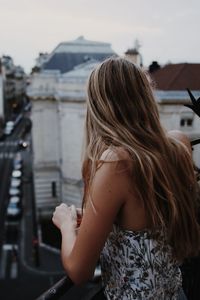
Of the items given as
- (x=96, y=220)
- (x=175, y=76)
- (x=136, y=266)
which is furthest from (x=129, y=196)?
(x=175, y=76)

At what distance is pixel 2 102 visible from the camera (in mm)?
51688

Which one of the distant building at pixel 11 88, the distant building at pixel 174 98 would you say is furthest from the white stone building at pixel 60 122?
the distant building at pixel 11 88

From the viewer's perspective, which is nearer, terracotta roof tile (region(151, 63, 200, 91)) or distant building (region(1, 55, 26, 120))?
terracotta roof tile (region(151, 63, 200, 91))

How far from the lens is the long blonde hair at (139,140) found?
1626 millimetres

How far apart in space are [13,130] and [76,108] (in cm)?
3242

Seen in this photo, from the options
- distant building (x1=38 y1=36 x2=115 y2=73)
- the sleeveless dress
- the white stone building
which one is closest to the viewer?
the sleeveless dress

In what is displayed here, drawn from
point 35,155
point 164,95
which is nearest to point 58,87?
point 35,155

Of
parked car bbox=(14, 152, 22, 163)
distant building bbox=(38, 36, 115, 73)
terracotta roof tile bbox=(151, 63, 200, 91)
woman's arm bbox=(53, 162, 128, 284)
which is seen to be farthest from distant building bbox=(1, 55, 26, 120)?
woman's arm bbox=(53, 162, 128, 284)

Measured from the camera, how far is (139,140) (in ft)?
5.45

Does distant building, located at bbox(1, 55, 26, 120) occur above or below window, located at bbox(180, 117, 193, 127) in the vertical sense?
above

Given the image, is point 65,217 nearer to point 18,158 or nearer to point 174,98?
point 174,98

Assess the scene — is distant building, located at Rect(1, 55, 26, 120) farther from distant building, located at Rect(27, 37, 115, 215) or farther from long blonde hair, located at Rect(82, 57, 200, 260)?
long blonde hair, located at Rect(82, 57, 200, 260)

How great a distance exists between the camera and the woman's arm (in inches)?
60.9

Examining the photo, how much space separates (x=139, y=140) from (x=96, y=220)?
349 mm
